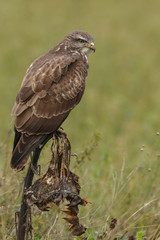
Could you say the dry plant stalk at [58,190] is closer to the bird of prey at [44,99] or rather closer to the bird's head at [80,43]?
the bird of prey at [44,99]

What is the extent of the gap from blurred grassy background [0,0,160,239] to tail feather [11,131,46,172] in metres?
0.62

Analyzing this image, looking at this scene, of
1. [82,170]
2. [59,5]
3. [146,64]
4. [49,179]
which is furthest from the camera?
[59,5]

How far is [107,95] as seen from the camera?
1241cm

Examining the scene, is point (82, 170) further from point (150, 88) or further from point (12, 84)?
point (150, 88)

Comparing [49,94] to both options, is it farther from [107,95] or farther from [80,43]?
[107,95]

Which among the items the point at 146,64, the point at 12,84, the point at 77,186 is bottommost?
the point at 77,186

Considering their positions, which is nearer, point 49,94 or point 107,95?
point 49,94

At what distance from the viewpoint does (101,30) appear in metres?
17.5

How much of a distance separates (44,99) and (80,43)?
101cm

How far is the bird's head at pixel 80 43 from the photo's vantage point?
17.2 ft

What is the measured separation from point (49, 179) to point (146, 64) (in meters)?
10.7

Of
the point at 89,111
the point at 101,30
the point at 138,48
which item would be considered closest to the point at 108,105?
the point at 89,111

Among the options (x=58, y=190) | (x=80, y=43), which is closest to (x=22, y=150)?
(x=58, y=190)

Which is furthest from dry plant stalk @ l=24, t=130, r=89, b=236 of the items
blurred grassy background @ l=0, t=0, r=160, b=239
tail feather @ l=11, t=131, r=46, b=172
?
blurred grassy background @ l=0, t=0, r=160, b=239
